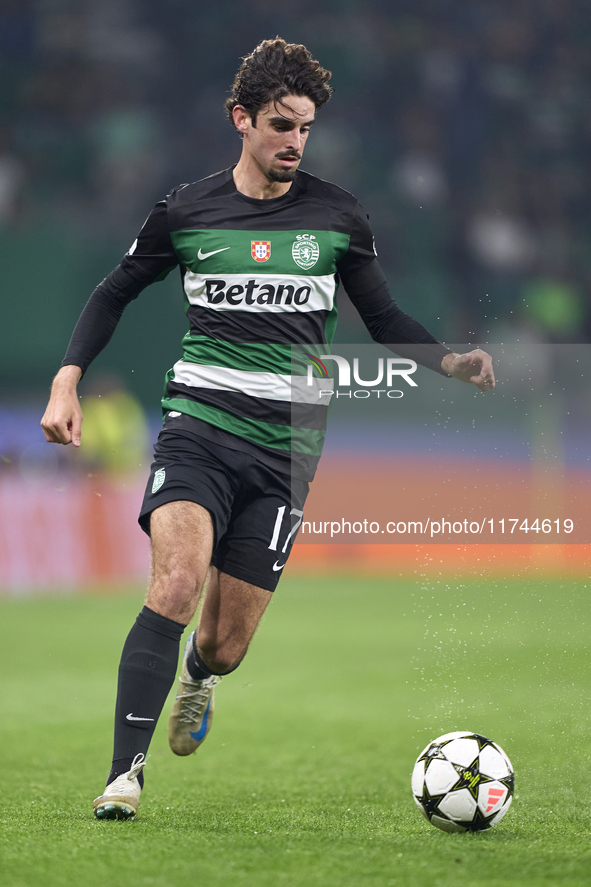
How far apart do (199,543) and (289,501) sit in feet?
1.87

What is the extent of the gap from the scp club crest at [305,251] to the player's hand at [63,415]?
33.5 inches

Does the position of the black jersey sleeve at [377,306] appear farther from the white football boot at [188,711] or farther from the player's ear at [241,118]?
the white football boot at [188,711]

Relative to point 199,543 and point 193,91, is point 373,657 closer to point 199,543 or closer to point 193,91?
point 199,543

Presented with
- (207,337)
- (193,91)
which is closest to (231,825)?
(207,337)

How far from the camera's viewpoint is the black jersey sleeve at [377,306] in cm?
396

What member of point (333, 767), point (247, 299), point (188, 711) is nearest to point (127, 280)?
point (247, 299)

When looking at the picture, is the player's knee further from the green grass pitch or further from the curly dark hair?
the curly dark hair

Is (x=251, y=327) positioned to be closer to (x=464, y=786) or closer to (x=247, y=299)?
(x=247, y=299)

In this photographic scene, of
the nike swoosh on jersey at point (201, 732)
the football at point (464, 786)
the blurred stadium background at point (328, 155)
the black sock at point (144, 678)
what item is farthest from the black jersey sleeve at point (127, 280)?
the blurred stadium background at point (328, 155)

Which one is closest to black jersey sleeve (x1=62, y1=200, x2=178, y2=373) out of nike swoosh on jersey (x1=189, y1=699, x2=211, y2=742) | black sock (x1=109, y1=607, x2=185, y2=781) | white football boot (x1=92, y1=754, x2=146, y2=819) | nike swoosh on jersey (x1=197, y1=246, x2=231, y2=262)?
nike swoosh on jersey (x1=197, y1=246, x2=231, y2=262)

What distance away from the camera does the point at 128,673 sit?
3.37m

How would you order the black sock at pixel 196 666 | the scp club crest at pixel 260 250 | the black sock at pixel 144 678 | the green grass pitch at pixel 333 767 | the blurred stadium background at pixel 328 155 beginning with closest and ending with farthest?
the green grass pitch at pixel 333 767 < the black sock at pixel 144 678 < the scp club crest at pixel 260 250 < the black sock at pixel 196 666 < the blurred stadium background at pixel 328 155

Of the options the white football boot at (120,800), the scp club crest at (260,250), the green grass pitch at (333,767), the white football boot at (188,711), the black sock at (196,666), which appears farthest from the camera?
the white football boot at (188,711)

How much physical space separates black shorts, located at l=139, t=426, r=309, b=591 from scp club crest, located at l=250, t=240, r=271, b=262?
65 cm
